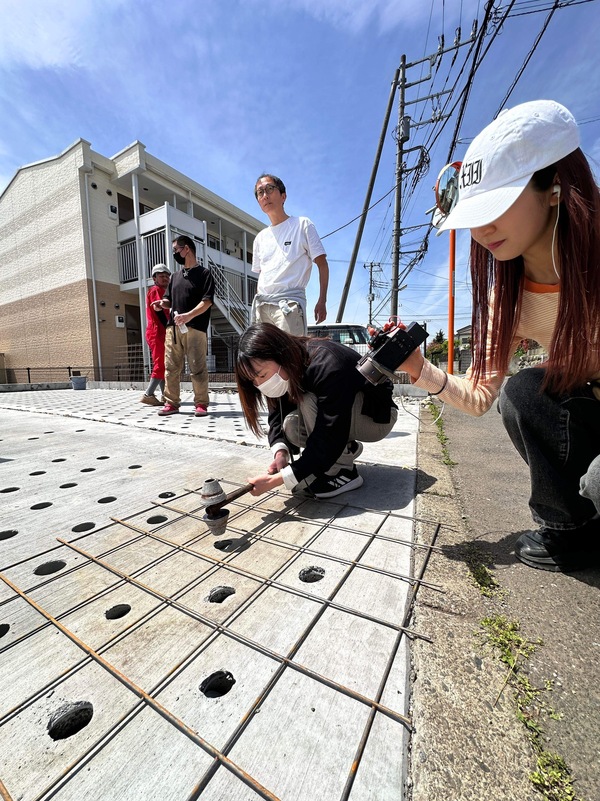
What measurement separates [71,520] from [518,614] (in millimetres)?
1343

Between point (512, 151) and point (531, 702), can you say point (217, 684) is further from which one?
point (512, 151)

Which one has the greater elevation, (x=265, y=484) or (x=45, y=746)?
(x=265, y=484)

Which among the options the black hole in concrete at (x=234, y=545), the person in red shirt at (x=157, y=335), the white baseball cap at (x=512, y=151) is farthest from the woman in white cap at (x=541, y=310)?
the person in red shirt at (x=157, y=335)

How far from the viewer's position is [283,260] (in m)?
2.28

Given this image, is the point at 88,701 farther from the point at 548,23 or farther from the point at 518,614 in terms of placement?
the point at 548,23

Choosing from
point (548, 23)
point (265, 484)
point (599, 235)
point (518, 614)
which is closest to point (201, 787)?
point (518, 614)

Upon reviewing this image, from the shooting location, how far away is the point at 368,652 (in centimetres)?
68

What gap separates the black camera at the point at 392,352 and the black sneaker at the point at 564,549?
0.60 m

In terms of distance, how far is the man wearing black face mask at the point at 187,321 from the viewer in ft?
10.8

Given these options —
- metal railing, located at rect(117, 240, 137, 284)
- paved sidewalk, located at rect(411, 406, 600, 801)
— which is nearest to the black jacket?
paved sidewalk, located at rect(411, 406, 600, 801)

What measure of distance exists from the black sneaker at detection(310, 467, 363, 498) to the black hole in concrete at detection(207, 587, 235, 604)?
0.58 meters

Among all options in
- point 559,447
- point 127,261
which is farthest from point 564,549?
point 127,261

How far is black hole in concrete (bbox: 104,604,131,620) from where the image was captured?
31.2 inches

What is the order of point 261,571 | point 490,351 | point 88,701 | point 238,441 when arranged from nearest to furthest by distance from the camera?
point 88,701 < point 261,571 < point 490,351 < point 238,441
